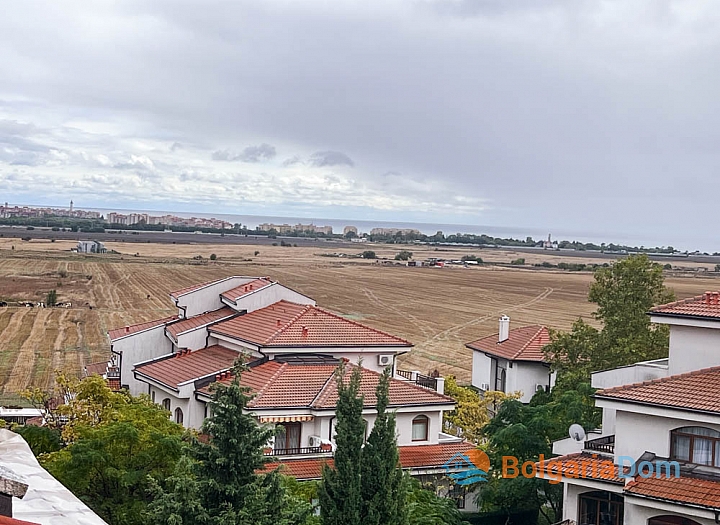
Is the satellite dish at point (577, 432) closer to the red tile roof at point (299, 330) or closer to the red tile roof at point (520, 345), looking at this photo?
the red tile roof at point (299, 330)

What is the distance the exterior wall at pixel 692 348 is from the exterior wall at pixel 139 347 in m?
22.9

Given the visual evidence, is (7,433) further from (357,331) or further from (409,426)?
(357,331)

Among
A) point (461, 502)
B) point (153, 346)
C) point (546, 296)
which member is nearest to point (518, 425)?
point (461, 502)

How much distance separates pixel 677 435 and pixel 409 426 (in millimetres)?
11111

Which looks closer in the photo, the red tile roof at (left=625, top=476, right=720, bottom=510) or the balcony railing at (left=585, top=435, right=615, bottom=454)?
the red tile roof at (left=625, top=476, right=720, bottom=510)

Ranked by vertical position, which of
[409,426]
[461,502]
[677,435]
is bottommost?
[461,502]

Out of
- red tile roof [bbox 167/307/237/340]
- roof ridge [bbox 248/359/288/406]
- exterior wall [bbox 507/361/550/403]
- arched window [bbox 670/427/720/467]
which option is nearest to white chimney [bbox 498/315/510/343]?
exterior wall [bbox 507/361/550/403]

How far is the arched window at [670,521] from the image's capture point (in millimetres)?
20938

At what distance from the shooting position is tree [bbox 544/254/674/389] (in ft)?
108

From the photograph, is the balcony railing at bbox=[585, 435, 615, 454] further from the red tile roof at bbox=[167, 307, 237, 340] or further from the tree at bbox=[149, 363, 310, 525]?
the red tile roof at bbox=[167, 307, 237, 340]

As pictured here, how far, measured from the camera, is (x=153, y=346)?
133ft

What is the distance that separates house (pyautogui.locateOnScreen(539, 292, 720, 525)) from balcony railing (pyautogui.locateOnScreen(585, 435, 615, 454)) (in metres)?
0.03

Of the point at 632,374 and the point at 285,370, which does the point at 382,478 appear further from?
the point at 285,370

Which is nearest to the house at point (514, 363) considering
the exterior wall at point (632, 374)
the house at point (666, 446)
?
the exterior wall at point (632, 374)
